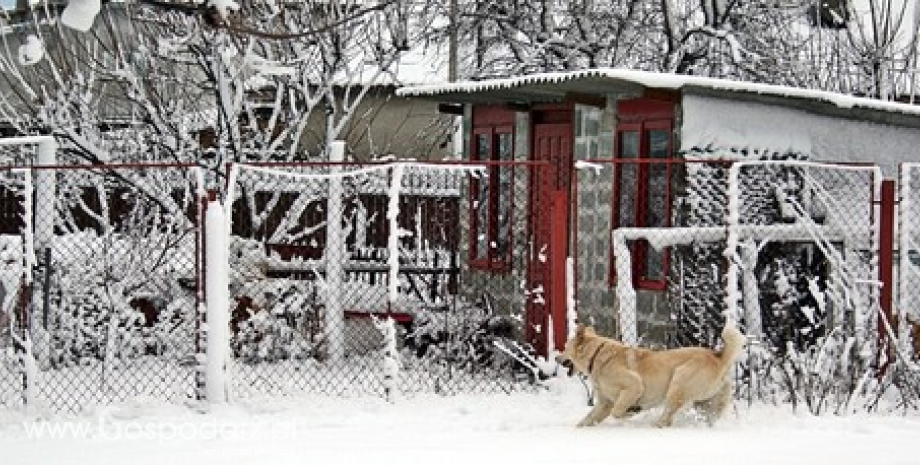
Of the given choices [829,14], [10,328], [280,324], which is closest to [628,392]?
[280,324]

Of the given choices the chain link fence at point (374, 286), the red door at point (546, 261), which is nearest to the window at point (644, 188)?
the red door at point (546, 261)

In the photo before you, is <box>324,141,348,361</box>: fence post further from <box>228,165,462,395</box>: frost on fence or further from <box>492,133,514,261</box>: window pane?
<box>492,133,514,261</box>: window pane

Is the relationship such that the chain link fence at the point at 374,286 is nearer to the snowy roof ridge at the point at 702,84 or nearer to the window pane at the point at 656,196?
the window pane at the point at 656,196

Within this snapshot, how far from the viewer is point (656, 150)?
11617 mm

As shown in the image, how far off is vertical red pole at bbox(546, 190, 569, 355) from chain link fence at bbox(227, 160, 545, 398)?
37 cm

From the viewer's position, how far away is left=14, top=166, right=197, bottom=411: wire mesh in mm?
10836

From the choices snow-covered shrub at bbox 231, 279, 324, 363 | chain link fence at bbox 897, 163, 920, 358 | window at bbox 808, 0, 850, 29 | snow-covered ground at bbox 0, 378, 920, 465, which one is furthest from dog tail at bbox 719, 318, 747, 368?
window at bbox 808, 0, 850, 29

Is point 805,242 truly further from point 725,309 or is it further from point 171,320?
point 171,320

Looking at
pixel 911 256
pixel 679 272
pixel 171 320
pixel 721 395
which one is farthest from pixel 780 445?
pixel 171 320

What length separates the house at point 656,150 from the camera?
1069cm

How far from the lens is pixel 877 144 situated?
1179cm

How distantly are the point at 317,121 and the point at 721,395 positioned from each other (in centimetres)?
1351

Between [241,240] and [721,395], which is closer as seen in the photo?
[721,395]

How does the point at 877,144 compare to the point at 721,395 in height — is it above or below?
above
